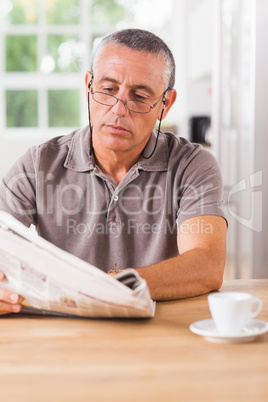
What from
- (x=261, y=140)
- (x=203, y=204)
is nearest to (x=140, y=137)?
(x=203, y=204)

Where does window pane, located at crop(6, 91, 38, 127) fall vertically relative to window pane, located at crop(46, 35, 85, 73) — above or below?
below

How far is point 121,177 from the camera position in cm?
180

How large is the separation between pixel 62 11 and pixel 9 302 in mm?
5117

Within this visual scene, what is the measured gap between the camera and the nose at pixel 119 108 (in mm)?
1628

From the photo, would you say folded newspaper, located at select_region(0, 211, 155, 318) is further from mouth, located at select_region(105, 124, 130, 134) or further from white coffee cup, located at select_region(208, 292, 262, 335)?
mouth, located at select_region(105, 124, 130, 134)

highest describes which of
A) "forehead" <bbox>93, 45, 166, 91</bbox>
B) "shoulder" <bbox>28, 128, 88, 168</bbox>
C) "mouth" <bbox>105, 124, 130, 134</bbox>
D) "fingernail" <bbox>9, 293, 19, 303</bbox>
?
"forehead" <bbox>93, 45, 166, 91</bbox>

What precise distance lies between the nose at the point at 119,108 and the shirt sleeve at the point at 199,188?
0.26 meters

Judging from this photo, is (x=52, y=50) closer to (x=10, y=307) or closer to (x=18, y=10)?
(x=18, y=10)

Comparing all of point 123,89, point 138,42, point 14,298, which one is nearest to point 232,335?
point 14,298

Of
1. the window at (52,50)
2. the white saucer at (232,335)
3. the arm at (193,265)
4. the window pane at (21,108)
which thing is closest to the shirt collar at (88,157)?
the arm at (193,265)

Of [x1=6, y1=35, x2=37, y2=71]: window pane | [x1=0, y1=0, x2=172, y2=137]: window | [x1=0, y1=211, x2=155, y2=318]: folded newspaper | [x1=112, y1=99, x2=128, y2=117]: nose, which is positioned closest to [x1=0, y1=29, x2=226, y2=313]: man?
[x1=112, y1=99, x2=128, y2=117]: nose

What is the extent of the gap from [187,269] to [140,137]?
0.52 meters

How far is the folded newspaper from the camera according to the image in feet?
3.19

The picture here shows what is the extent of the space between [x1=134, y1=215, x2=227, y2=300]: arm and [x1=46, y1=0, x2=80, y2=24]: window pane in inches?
183
